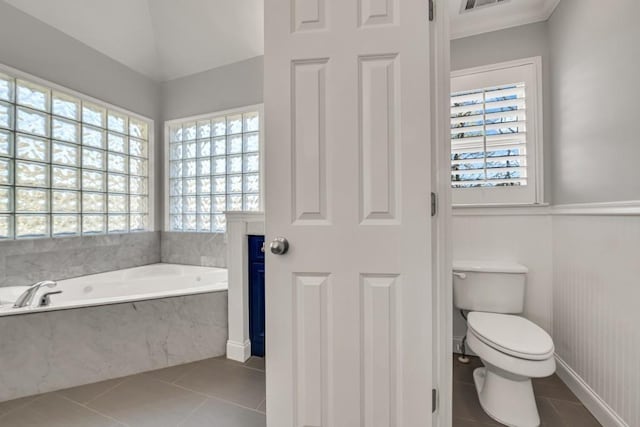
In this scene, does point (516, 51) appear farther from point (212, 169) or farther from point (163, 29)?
point (163, 29)

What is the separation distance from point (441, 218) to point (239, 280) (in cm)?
143

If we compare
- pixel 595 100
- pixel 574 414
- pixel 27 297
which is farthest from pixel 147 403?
pixel 595 100

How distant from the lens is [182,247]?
3016mm

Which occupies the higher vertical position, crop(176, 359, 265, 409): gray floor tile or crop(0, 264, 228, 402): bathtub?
crop(0, 264, 228, 402): bathtub

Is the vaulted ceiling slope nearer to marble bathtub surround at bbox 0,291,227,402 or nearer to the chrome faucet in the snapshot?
the chrome faucet

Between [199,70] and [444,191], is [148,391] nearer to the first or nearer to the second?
[444,191]

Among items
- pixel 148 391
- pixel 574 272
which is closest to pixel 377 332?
pixel 574 272

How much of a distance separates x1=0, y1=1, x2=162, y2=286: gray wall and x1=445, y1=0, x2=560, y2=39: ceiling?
9.67 feet

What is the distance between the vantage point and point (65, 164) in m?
2.35

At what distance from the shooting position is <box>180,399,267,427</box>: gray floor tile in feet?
4.43

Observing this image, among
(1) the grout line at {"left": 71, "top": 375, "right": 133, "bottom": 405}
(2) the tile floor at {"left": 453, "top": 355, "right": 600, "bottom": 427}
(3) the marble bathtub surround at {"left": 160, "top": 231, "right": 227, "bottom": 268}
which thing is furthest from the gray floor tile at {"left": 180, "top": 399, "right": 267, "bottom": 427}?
(3) the marble bathtub surround at {"left": 160, "top": 231, "right": 227, "bottom": 268}

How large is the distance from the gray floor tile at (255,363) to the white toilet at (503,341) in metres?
1.30

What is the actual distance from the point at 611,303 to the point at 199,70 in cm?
362

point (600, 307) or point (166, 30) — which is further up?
point (166, 30)
